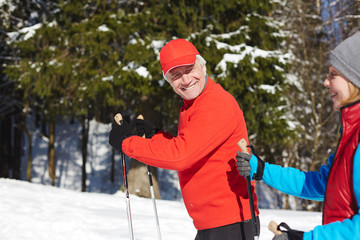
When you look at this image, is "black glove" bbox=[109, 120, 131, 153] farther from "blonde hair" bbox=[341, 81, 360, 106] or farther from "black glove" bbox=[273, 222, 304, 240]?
"blonde hair" bbox=[341, 81, 360, 106]

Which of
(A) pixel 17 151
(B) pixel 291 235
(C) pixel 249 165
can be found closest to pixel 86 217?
(C) pixel 249 165

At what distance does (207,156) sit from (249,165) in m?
0.25

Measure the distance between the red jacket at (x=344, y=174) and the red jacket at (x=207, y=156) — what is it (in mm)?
616

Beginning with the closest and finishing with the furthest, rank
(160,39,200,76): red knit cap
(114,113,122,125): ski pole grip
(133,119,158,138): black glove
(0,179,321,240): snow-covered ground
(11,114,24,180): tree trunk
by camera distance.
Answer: (160,39,200,76): red knit cap, (114,113,122,125): ski pole grip, (133,119,158,138): black glove, (0,179,321,240): snow-covered ground, (11,114,24,180): tree trunk

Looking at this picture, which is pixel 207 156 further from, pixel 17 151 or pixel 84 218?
pixel 17 151

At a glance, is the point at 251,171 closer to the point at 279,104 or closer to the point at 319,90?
the point at 279,104

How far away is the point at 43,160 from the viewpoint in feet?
81.2

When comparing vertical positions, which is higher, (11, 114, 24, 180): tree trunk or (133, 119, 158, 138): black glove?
(133, 119, 158, 138): black glove

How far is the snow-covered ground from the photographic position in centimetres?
552

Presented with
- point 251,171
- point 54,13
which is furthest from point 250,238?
point 54,13

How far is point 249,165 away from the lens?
199 cm

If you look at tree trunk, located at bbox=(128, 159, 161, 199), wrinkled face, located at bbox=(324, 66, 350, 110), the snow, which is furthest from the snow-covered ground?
wrinkled face, located at bbox=(324, 66, 350, 110)

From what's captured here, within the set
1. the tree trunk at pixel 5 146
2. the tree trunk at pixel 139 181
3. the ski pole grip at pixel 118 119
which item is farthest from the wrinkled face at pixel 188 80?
the tree trunk at pixel 5 146

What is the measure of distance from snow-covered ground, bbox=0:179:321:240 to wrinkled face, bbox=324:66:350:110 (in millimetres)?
4257
